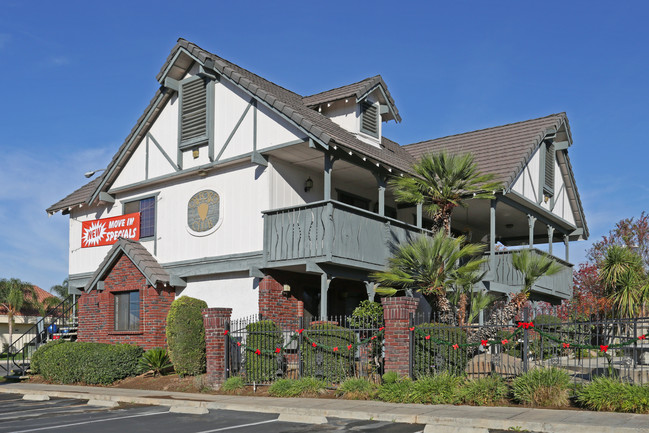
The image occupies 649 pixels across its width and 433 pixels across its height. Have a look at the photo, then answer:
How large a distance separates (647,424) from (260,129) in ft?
42.9

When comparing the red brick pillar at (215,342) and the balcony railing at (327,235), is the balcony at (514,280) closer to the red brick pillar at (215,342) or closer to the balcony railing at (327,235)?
the balcony railing at (327,235)

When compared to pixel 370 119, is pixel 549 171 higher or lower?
lower

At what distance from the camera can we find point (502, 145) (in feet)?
82.8

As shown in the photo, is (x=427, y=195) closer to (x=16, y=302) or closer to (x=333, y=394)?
(x=333, y=394)

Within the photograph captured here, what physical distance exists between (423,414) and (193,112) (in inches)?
527

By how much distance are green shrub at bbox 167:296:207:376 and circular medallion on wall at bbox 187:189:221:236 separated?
117 inches

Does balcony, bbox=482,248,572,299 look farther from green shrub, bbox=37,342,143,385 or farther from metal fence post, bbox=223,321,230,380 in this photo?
green shrub, bbox=37,342,143,385

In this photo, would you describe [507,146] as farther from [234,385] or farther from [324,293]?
[234,385]

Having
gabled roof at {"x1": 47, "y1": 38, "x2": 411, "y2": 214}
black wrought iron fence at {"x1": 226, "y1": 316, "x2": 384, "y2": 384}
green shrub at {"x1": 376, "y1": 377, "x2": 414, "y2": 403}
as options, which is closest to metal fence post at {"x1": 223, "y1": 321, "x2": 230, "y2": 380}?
black wrought iron fence at {"x1": 226, "y1": 316, "x2": 384, "y2": 384}

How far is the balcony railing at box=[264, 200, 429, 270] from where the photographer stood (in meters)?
17.7

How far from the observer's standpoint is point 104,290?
22.8 metres

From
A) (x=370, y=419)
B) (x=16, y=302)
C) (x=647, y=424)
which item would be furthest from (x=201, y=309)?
(x=16, y=302)

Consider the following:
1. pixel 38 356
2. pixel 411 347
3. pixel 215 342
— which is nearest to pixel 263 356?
pixel 215 342

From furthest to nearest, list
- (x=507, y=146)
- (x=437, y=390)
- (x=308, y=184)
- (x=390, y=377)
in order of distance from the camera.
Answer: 1. (x=507, y=146)
2. (x=308, y=184)
3. (x=390, y=377)
4. (x=437, y=390)
